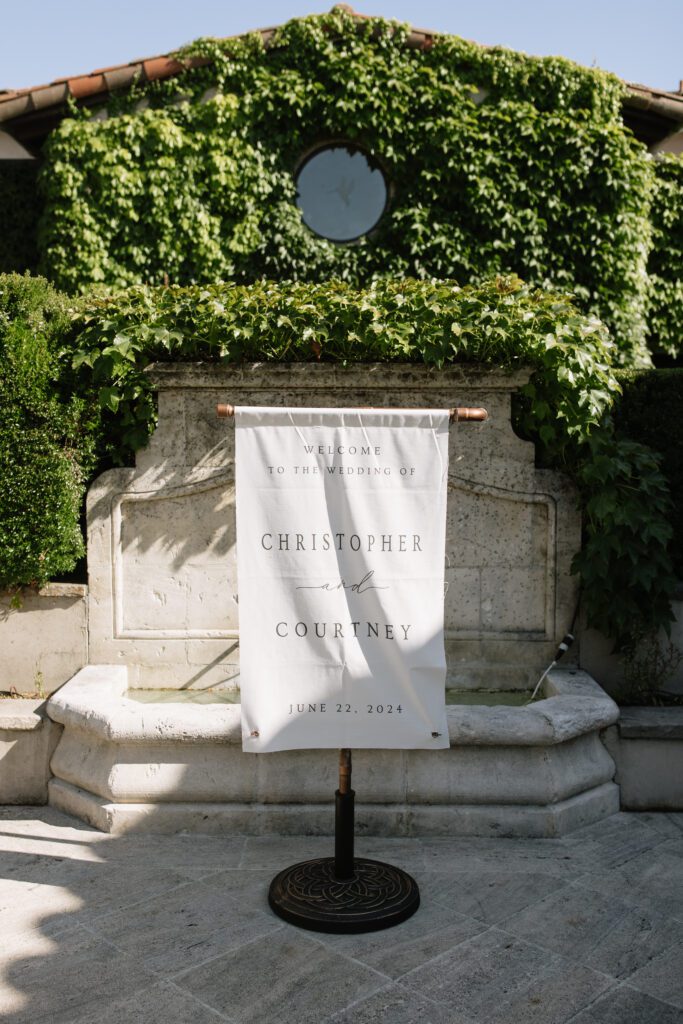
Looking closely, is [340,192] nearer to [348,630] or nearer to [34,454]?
[34,454]

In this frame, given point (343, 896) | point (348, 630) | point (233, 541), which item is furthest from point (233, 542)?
point (343, 896)

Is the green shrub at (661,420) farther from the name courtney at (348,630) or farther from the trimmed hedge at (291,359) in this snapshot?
the name courtney at (348,630)

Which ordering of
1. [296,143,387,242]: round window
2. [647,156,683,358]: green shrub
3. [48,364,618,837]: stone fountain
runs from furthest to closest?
1. [647,156,683,358]: green shrub
2. [296,143,387,242]: round window
3. [48,364,618,837]: stone fountain

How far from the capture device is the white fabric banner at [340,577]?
11.3 ft

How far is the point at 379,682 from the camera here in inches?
137

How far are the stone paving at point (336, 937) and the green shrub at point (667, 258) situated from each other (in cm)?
728

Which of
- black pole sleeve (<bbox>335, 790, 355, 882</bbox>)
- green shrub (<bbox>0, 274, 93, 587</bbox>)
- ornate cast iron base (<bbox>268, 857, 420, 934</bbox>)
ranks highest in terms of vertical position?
green shrub (<bbox>0, 274, 93, 587</bbox>)

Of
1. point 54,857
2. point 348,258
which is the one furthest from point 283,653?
point 348,258

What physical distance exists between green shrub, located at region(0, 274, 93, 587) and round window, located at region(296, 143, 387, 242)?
4.84m

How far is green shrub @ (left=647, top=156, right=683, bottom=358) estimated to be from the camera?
9.95 m

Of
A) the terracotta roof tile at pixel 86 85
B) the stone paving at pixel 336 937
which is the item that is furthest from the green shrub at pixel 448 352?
the terracotta roof tile at pixel 86 85

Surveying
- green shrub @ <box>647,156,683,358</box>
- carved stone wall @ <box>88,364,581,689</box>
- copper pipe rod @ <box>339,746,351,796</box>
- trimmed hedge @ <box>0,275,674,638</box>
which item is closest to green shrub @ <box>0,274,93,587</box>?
trimmed hedge @ <box>0,275,674,638</box>

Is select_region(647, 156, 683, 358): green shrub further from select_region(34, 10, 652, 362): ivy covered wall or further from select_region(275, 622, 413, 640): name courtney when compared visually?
select_region(275, 622, 413, 640): name courtney

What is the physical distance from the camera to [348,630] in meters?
3.48
